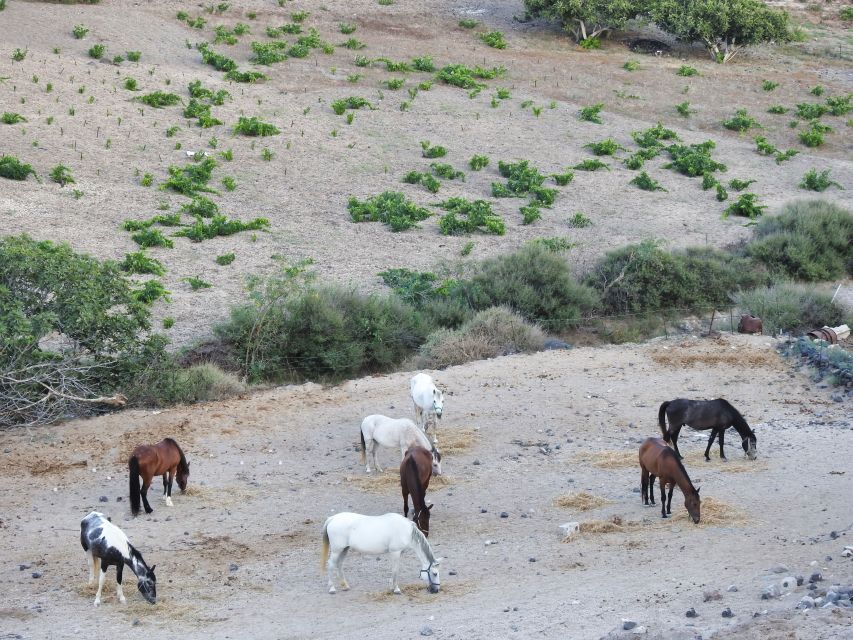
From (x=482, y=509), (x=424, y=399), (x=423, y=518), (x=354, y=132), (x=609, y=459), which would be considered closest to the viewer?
(x=423, y=518)

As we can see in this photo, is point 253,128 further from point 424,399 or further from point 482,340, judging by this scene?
point 424,399

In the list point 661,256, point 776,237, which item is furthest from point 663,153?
point 661,256

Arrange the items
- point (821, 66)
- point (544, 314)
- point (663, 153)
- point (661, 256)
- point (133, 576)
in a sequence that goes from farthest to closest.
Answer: point (821, 66) < point (663, 153) < point (661, 256) < point (544, 314) < point (133, 576)

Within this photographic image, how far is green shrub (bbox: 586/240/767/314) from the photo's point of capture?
26406 millimetres

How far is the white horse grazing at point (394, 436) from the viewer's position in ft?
51.0

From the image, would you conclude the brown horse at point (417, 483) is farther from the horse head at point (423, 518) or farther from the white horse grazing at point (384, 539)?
the white horse grazing at point (384, 539)

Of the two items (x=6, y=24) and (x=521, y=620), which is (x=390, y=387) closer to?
(x=521, y=620)

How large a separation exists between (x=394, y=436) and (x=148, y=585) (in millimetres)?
4544

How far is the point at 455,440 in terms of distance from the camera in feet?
57.2

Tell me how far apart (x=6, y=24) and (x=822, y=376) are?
34.2m

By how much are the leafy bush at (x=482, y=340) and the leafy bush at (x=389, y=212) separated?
8.52 metres

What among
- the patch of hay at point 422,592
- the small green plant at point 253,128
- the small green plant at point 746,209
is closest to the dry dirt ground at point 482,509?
the patch of hay at point 422,592

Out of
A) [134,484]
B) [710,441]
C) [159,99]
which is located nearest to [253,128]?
[159,99]

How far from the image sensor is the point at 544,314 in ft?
82.2
